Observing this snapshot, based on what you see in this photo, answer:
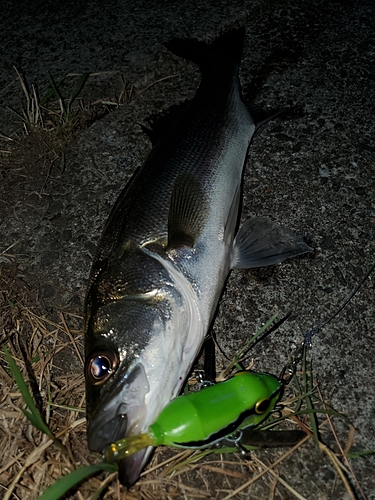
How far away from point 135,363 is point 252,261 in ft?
3.09

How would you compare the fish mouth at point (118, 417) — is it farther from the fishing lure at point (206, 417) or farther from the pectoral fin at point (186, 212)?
the pectoral fin at point (186, 212)

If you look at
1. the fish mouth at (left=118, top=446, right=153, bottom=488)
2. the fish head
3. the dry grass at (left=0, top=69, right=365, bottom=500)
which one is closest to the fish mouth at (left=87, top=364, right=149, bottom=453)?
the fish head

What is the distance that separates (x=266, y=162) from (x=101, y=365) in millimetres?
1825

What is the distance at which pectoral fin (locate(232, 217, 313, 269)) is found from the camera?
2.70m

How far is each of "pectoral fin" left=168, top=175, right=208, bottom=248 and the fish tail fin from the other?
3.62 feet

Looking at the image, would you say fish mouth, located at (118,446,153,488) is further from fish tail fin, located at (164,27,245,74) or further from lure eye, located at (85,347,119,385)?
fish tail fin, located at (164,27,245,74)

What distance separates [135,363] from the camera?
2.06m

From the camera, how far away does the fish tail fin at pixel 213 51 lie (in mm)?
3416

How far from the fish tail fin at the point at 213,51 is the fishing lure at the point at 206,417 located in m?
2.22

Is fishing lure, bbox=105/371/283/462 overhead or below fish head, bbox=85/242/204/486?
below

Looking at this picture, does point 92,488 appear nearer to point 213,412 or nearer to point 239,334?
point 213,412

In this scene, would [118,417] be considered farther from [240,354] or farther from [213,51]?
[213,51]

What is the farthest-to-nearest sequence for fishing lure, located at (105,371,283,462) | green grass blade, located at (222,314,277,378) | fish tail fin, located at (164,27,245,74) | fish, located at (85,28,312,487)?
fish tail fin, located at (164,27,245,74), green grass blade, located at (222,314,277,378), fish, located at (85,28,312,487), fishing lure, located at (105,371,283,462)

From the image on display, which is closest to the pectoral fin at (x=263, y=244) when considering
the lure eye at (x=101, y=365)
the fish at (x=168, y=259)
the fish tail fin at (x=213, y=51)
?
the fish at (x=168, y=259)
